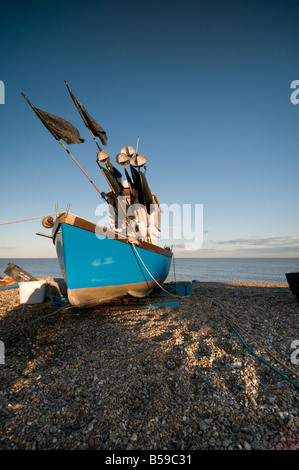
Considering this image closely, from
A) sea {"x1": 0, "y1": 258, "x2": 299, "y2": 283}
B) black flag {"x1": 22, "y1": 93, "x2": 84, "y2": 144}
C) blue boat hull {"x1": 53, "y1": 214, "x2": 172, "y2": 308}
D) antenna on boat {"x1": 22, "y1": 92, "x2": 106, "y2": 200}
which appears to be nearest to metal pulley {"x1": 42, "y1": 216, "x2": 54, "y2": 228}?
blue boat hull {"x1": 53, "y1": 214, "x2": 172, "y2": 308}

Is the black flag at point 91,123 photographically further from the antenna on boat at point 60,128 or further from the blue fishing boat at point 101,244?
the antenna on boat at point 60,128

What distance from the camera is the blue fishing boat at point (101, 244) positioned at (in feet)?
17.8

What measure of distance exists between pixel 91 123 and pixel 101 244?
4.40 metres

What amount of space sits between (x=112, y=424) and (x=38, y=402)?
3.74 feet

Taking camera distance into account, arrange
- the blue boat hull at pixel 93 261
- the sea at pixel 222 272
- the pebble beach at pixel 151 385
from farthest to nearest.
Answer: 1. the sea at pixel 222 272
2. the blue boat hull at pixel 93 261
3. the pebble beach at pixel 151 385

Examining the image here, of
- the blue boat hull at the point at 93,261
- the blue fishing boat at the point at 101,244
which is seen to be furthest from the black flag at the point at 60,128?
the blue boat hull at the point at 93,261

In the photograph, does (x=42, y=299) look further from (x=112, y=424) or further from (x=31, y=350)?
(x=112, y=424)

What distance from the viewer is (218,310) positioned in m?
6.52

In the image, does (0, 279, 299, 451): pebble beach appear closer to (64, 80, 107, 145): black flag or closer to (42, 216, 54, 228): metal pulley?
(42, 216, 54, 228): metal pulley

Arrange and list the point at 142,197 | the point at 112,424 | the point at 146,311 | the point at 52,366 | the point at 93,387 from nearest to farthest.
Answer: the point at 112,424 < the point at 93,387 < the point at 52,366 < the point at 146,311 < the point at 142,197

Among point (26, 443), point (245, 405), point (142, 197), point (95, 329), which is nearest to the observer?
point (26, 443)

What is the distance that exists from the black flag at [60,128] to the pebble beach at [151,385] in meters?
5.61
